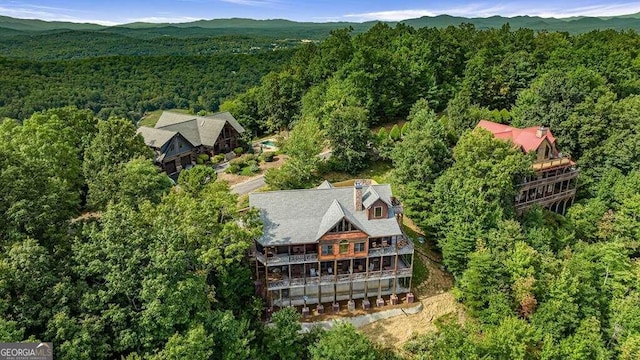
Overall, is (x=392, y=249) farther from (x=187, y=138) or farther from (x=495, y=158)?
(x=187, y=138)

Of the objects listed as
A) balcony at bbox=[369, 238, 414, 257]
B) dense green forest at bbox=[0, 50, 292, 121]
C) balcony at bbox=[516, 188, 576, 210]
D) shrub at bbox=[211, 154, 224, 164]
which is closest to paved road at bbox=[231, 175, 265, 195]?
shrub at bbox=[211, 154, 224, 164]

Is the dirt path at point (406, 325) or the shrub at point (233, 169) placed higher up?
the shrub at point (233, 169)

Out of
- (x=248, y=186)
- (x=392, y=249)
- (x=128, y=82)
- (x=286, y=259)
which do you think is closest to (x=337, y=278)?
(x=286, y=259)

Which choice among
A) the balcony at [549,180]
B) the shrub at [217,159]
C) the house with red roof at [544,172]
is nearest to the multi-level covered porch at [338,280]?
the balcony at [549,180]

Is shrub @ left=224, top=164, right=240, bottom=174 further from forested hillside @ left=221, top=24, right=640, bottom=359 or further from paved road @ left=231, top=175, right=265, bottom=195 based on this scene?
forested hillside @ left=221, top=24, right=640, bottom=359

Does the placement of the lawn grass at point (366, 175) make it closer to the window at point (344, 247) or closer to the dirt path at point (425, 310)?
the dirt path at point (425, 310)
